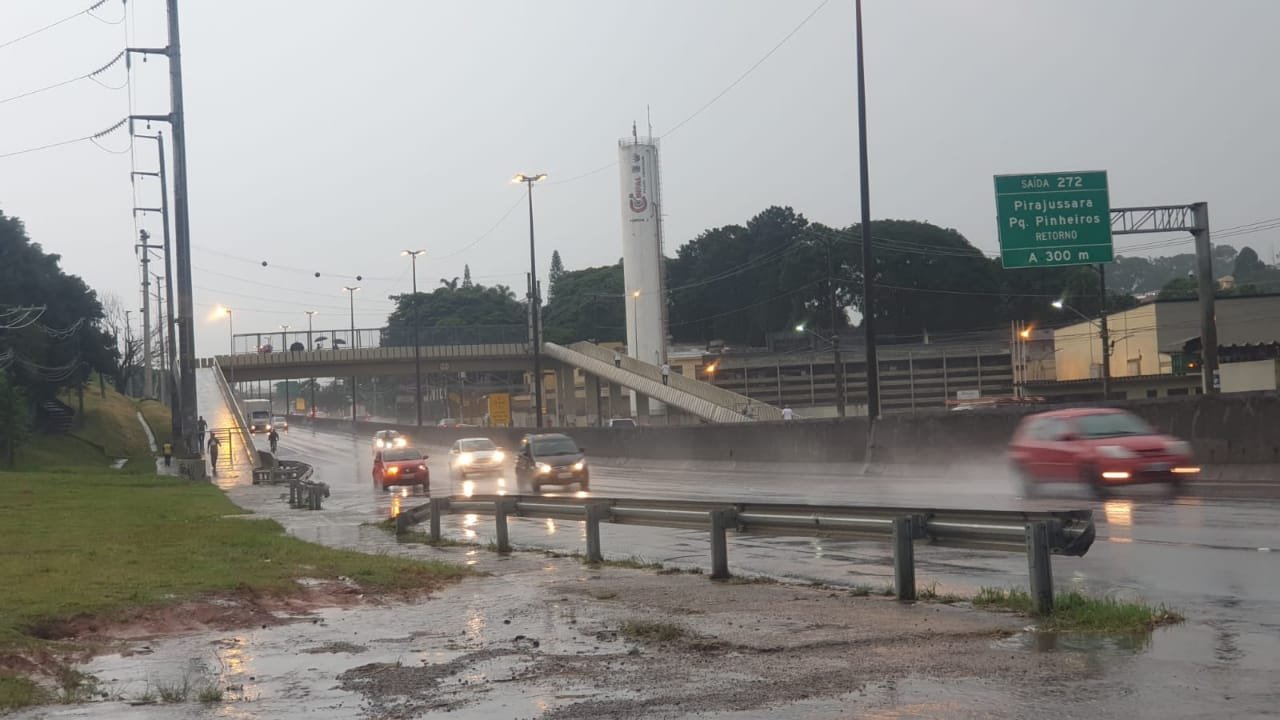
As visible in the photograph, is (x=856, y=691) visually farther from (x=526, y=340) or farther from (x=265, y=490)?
(x=526, y=340)

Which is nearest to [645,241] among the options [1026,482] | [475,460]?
[475,460]

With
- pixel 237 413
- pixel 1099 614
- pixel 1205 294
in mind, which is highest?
pixel 1205 294

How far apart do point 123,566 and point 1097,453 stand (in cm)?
1579

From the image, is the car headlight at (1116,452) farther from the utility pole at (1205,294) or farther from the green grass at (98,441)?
the green grass at (98,441)

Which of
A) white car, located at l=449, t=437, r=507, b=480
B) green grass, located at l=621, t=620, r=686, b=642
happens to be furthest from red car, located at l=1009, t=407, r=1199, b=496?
white car, located at l=449, t=437, r=507, b=480

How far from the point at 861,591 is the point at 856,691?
4.64m

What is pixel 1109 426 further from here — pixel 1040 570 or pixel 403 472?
pixel 403 472

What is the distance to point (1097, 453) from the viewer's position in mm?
22672

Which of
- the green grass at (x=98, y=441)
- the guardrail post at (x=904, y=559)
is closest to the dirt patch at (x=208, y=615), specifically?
the guardrail post at (x=904, y=559)

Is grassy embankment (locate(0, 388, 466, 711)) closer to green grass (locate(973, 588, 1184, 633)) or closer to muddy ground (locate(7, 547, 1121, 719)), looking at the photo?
muddy ground (locate(7, 547, 1121, 719))

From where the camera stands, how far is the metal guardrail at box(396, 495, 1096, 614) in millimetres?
10273

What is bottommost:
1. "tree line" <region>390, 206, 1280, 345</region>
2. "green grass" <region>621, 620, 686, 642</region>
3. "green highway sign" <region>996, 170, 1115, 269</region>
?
"green grass" <region>621, 620, 686, 642</region>

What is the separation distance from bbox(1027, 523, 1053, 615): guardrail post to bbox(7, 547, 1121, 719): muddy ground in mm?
349

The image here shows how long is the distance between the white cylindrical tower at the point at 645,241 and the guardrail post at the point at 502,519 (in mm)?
98290
